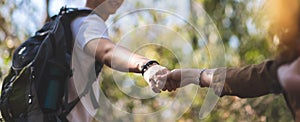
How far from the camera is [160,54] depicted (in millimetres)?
5266

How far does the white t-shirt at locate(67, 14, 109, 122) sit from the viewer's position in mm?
→ 2027

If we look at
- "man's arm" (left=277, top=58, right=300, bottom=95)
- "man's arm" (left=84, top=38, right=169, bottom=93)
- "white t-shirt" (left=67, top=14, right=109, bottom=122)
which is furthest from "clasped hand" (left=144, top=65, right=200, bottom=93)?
"man's arm" (left=277, top=58, right=300, bottom=95)

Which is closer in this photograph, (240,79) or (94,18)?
(240,79)

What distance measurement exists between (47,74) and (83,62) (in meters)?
0.11

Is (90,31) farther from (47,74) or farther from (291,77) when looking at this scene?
(291,77)

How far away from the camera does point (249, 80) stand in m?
1.57

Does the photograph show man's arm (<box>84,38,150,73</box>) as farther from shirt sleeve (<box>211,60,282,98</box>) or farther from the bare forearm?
shirt sleeve (<box>211,60,282,98</box>)

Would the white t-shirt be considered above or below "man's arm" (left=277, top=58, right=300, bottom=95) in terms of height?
below

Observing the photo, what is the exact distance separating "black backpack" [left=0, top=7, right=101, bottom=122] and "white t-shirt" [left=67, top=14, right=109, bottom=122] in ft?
0.05

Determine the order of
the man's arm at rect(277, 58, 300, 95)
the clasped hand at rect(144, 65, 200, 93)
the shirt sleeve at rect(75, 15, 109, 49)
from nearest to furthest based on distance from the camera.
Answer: the man's arm at rect(277, 58, 300, 95) < the clasped hand at rect(144, 65, 200, 93) < the shirt sleeve at rect(75, 15, 109, 49)

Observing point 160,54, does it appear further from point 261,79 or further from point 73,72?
point 261,79

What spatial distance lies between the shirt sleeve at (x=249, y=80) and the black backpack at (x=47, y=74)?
498mm

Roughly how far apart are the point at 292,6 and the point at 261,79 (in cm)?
17

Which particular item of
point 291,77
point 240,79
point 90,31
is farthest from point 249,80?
point 90,31
